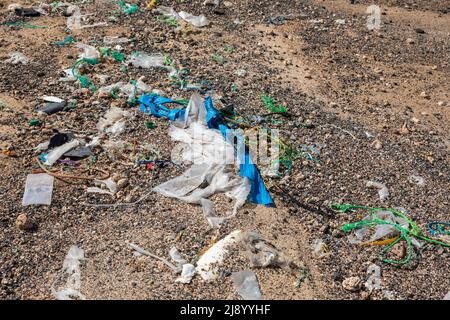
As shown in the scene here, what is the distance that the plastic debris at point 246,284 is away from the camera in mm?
3409

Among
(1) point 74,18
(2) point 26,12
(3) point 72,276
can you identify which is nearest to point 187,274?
(3) point 72,276

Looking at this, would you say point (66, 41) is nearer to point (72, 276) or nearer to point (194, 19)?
point (194, 19)

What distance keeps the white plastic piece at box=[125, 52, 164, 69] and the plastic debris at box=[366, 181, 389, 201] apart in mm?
2593

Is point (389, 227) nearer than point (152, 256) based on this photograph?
No

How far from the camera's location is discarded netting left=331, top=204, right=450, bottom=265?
3.92 metres

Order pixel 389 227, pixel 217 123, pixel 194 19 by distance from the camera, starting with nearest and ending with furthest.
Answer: pixel 389 227 → pixel 217 123 → pixel 194 19

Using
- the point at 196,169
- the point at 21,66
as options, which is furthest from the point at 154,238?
the point at 21,66

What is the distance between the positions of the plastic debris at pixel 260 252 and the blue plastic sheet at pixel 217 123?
42 cm

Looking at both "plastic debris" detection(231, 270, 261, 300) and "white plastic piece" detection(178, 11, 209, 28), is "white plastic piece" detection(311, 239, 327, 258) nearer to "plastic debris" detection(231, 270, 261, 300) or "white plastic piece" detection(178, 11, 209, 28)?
"plastic debris" detection(231, 270, 261, 300)

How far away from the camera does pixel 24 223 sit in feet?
12.3

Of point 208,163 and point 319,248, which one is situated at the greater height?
point 208,163

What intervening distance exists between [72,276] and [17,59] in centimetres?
314

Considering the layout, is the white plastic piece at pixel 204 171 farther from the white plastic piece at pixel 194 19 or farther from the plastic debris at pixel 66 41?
the white plastic piece at pixel 194 19

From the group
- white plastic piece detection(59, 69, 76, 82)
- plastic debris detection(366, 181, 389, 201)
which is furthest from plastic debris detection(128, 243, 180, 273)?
white plastic piece detection(59, 69, 76, 82)
